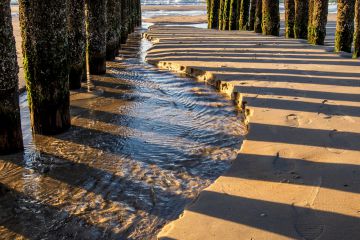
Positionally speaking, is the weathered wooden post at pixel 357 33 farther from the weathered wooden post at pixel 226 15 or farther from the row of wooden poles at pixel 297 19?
the weathered wooden post at pixel 226 15

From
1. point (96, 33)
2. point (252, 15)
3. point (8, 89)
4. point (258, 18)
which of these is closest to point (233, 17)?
point (252, 15)

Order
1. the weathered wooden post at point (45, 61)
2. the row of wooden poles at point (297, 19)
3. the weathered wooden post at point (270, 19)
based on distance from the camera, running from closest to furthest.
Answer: the weathered wooden post at point (45, 61)
the row of wooden poles at point (297, 19)
the weathered wooden post at point (270, 19)

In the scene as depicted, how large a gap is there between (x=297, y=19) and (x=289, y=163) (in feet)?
38.6

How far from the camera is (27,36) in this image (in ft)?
19.4

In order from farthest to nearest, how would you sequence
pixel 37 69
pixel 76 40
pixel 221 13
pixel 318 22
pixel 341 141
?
pixel 221 13, pixel 318 22, pixel 76 40, pixel 37 69, pixel 341 141

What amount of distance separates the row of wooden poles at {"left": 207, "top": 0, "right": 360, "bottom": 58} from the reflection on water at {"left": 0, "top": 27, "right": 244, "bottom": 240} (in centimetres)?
492

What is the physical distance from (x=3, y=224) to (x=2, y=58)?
7.03 ft

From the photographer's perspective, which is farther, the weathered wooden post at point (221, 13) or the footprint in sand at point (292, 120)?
the weathered wooden post at point (221, 13)

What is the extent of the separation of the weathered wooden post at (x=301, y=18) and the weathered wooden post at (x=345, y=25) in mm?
3532

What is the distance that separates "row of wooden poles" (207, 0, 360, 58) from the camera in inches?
442

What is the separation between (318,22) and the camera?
13.2 m

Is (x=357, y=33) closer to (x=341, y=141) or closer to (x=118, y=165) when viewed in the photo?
(x=341, y=141)

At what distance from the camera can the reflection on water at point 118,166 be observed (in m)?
3.98

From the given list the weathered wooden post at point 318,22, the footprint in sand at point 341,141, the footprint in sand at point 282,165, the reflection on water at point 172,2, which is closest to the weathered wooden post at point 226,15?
the weathered wooden post at point 318,22
